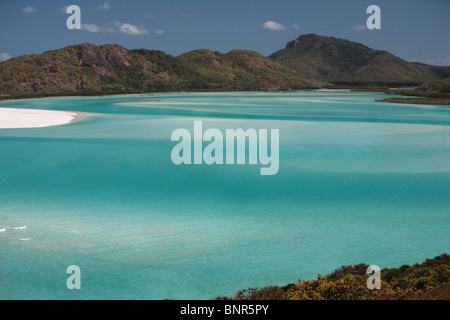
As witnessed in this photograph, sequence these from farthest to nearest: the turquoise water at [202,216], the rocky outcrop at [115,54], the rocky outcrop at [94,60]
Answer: the rocky outcrop at [115,54] → the rocky outcrop at [94,60] → the turquoise water at [202,216]

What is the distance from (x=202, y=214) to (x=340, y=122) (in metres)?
21.8

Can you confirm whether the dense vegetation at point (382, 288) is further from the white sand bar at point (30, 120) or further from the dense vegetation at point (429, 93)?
the dense vegetation at point (429, 93)

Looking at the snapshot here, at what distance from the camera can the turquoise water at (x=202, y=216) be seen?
23.1 ft

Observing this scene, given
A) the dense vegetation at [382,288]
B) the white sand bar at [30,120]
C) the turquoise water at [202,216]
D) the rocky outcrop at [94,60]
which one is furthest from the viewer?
the rocky outcrop at [94,60]

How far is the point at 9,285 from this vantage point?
6.60m

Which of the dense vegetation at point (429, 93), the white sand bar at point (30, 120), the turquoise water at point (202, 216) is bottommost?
the turquoise water at point (202, 216)

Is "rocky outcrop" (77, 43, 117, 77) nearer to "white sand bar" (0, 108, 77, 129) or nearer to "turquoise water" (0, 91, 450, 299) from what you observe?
"white sand bar" (0, 108, 77, 129)

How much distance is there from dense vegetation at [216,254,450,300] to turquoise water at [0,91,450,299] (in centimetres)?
113

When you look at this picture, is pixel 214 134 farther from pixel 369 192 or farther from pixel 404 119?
pixel 404 119

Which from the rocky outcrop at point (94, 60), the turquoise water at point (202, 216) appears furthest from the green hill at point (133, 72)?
the turquoise water at point (202, 216)

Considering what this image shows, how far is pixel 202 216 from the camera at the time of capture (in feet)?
33.0

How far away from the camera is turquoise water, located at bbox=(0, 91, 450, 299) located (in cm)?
704

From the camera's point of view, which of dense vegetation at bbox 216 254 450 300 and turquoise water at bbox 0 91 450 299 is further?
turquoise water at bbox 0 91 450 299

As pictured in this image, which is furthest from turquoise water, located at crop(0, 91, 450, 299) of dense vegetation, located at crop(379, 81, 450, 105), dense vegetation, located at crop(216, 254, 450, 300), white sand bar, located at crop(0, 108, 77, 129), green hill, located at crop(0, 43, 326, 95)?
green hill, located at crop(0, 43, 326, 95)
